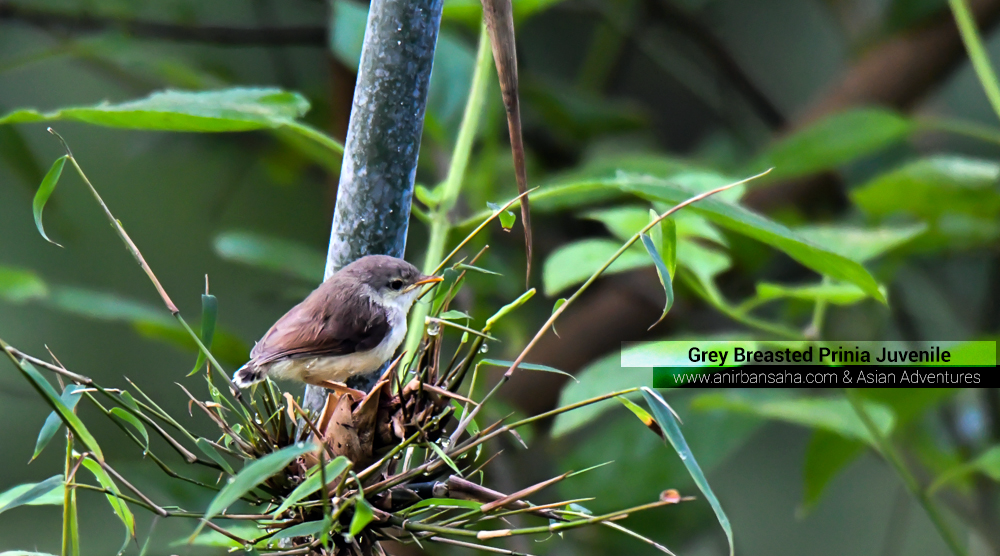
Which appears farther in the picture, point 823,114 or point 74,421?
point 823,114

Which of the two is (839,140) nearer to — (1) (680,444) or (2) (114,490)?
(1) (680,444)

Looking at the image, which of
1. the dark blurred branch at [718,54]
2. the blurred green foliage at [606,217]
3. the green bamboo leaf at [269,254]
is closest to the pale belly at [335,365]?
the blurred green foliage at [606,217]

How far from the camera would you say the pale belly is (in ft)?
1.57

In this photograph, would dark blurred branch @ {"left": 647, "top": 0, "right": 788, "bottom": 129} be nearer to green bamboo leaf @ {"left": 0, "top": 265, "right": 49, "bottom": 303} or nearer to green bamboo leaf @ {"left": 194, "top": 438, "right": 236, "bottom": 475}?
green bamboo leaf @ {"left": 0, "top": 265, "right": 49, "bottom": 303}

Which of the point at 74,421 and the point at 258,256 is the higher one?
the point at 258,256

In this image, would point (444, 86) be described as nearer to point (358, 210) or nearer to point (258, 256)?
point (258, 256)

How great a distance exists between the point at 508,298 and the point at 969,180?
68 cm

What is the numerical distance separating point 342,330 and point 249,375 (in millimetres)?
80

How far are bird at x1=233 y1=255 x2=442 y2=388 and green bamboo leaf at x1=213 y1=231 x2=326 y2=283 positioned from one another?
1.34 ft

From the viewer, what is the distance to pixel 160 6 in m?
1.49

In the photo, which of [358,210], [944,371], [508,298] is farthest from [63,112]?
[508,298]

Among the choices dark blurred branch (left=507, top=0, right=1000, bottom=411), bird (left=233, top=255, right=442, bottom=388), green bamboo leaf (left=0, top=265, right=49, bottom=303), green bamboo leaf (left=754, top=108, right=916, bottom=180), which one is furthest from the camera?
dark blurred branch (left=507, top=0, right=1000, bottom=411)

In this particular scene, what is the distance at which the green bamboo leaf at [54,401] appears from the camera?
0.30 meters

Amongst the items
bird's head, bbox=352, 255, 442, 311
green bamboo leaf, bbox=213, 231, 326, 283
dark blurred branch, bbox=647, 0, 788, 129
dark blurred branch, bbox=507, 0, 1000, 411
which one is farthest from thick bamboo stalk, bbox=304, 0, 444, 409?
dark blurred branch, bbox=647, 0, 788, 129
